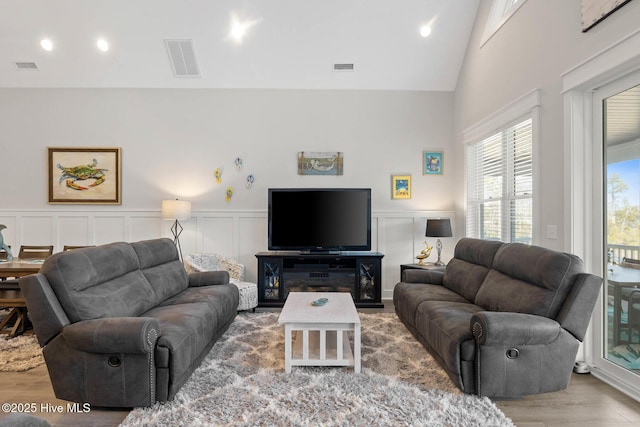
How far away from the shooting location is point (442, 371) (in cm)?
258

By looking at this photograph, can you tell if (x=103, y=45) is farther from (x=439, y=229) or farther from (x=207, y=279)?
(x=439, y=229)

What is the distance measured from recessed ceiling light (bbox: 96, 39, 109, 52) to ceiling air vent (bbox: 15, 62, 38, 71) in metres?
1.05

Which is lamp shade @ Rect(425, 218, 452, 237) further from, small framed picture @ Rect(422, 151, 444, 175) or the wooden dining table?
the wooden dining table

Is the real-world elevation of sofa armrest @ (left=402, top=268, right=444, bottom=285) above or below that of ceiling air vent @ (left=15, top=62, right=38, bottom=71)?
below

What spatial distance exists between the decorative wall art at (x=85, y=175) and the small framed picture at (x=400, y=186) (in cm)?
399

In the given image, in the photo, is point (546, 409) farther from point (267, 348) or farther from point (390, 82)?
point (390, 82)

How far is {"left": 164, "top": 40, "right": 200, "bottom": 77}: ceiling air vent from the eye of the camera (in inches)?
177

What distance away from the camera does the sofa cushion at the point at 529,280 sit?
226 centimetres

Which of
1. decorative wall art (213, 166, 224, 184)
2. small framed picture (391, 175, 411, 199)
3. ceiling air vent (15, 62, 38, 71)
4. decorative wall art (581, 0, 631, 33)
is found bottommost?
small framed picture (391, 175, 411, 199)

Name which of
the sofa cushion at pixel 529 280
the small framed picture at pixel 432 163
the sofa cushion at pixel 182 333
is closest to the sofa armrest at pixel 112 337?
the sofa cushion at pixel 182 333

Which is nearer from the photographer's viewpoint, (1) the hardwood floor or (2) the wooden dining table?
(1) the hardwood floor

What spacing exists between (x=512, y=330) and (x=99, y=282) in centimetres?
277

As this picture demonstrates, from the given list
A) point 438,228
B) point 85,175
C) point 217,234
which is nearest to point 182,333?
point 217,234

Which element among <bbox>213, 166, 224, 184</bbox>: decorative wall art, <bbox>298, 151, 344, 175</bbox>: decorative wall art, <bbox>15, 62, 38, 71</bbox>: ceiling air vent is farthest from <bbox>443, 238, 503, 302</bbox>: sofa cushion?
<bbox>15, 62, 38, 71</bbox>: ceiling air vent
